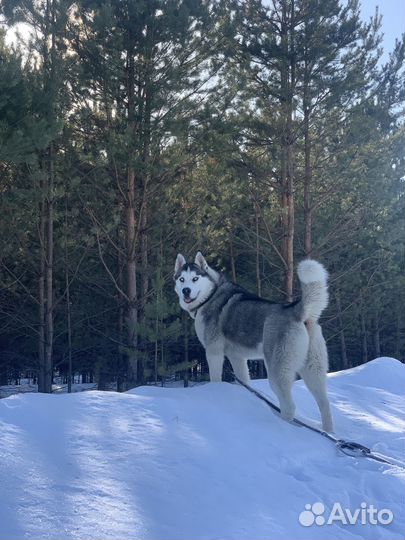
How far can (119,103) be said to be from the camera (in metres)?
14.2

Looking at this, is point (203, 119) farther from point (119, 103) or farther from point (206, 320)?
point (206, 320)

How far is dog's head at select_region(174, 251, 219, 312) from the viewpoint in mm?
7121

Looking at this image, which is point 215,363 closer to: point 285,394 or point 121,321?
point 285,394

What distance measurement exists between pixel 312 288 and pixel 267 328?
0.67 m

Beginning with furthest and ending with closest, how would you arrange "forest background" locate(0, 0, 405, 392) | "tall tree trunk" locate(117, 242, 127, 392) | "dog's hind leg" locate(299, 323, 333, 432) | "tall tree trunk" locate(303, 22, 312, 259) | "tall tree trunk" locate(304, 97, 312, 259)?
"tall tree trunk" locate(117, 242, 127, 392) → "tall tree trunk" locate(304, 97, 312, 259) → "tall tree trunk" locate(303, 22, 312, 259) → "forest background" locate(0, 0, 405, 392) → "dog's hind leg" locate(299, 323, 333, 432)

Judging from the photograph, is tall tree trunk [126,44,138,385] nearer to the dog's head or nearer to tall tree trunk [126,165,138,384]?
tall tree trunk [126,165,138,384]

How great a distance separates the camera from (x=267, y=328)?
234 inches

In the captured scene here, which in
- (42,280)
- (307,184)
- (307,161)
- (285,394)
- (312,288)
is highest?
(307,161)

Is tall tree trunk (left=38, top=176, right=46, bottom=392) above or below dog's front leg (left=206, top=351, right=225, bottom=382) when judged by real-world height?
above

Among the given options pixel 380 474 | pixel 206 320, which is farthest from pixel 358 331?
pixel 380 474

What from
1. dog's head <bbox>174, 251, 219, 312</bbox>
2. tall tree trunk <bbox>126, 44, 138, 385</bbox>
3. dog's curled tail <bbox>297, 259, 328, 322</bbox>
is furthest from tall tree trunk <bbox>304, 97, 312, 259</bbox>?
dog's curled tail <bbox>297, 259, 328, 322</bbox>

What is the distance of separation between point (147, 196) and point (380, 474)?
36.8 ft

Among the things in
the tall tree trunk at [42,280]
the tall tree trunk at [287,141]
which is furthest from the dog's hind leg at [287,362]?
the tall tree trunk at [42,280]

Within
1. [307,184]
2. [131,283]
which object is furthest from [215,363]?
[307,184]
